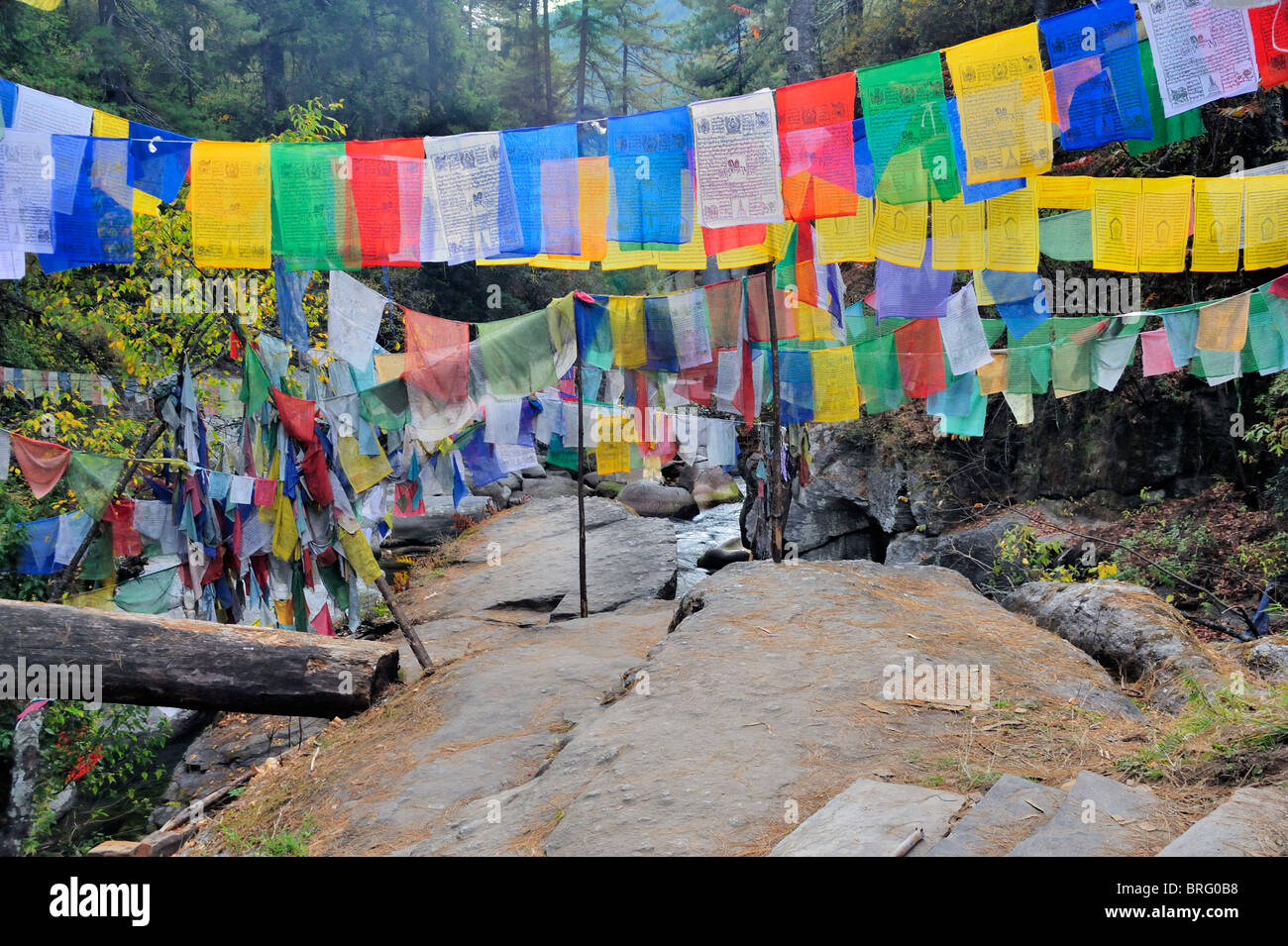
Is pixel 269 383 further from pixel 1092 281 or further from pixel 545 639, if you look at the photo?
pixel 1092 281

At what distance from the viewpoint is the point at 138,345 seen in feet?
32.8

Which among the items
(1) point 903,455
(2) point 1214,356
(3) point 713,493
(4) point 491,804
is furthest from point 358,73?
(4) point 491,804

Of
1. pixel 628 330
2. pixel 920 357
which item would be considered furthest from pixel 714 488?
pixel 628 330

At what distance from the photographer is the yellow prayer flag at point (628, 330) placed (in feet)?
33.4

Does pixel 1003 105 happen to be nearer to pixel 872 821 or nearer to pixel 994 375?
pixel 994 375

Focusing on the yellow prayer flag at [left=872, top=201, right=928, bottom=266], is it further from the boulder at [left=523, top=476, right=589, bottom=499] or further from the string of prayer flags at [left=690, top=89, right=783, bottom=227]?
the boulder at [left=523, top=476, right=589, bottom=499]

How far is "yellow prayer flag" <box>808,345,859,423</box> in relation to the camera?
10.8 m

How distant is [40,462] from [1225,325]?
1174 centimetres

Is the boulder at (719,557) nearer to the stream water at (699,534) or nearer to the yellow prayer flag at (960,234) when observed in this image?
the stream water at (699,534)

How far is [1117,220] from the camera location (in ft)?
27.7

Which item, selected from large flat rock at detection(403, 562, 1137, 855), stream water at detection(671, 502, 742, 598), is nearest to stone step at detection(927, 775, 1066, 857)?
large flat rock at detection(403, 562, 1137, 855)

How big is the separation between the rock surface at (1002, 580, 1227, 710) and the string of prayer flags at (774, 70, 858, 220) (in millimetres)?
3932

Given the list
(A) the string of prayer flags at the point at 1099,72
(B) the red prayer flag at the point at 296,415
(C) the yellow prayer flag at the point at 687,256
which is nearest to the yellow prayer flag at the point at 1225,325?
(A) the string of prayer flags at the point at 1099,72

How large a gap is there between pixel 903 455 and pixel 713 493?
8.43 metres
